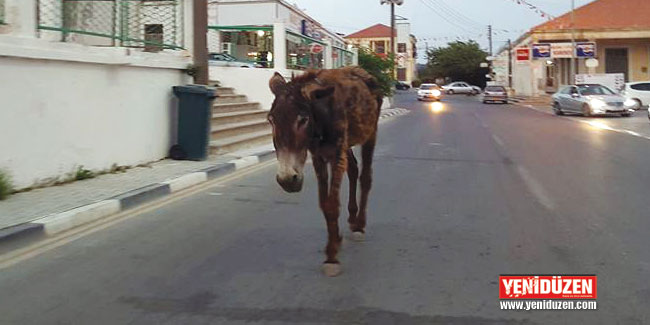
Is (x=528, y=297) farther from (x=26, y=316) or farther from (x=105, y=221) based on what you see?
(x=105, y=221)

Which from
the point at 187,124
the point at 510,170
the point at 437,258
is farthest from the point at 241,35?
the point at 437,258

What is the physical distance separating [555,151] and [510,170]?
3.46 metres

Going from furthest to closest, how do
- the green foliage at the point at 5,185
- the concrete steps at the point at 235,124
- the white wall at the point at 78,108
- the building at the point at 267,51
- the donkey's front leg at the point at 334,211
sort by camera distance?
the building at the point at 267,51, the concrete steps at the point at 235,124, the white wall at the point at 78,108, the green foliage at the point at 5,185, the donkey's front leg at the point at 334,211

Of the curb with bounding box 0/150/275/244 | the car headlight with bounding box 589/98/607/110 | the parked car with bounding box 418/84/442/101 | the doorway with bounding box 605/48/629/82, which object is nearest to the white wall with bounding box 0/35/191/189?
the curb with bounding box 0/150/275/244

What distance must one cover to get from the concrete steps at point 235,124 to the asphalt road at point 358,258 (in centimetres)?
346

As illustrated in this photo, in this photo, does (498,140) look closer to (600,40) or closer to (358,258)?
(358,258)

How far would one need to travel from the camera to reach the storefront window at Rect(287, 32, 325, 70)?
65.2ft

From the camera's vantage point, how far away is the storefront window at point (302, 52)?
65.2ft

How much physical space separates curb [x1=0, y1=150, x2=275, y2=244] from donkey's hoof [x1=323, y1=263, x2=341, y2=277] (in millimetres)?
2951

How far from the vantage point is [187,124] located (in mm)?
11336

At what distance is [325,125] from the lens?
4633 mm

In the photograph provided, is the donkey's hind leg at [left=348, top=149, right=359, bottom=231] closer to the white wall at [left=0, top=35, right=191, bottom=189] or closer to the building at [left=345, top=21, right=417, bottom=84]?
the white wall at [left=0, top=35, right=191, bottom=189]

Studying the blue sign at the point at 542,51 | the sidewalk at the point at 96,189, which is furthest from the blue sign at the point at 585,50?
the sidewalk at the point at 96,189

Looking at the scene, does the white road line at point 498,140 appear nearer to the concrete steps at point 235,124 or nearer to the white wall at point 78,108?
the concrete steps at point 235,124
